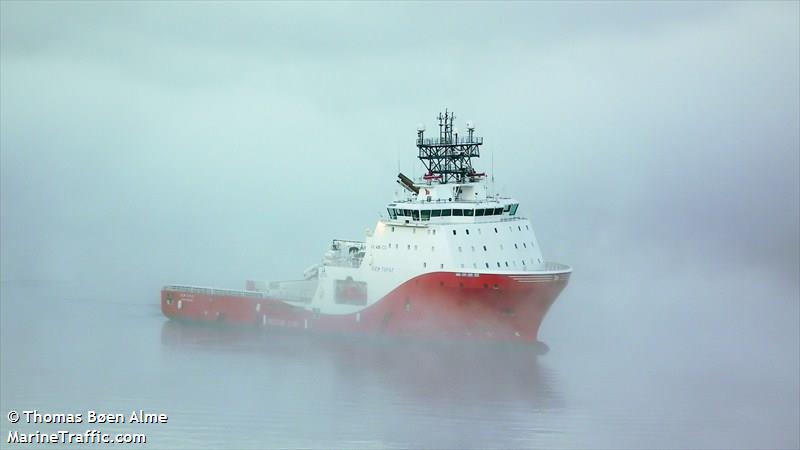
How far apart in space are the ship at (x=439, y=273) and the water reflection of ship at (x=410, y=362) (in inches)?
17.4

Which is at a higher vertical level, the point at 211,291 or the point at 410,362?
the point at 211,291

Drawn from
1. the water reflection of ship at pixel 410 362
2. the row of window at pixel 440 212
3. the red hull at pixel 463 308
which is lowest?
the water reflection of ship at pixel 410 362

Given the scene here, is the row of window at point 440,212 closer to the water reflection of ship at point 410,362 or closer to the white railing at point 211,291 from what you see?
the water reflection of ship at point 410,362

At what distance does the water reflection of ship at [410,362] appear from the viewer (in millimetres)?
31094

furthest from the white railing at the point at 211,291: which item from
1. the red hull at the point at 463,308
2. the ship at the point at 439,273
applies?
the red hull at the point at 463,308

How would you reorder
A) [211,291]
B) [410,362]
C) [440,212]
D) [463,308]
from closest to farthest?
[410,362] → [463,308] → [440,212] → [211,291]

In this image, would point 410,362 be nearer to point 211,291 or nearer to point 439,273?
point 439,273

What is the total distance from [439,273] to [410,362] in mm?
2540

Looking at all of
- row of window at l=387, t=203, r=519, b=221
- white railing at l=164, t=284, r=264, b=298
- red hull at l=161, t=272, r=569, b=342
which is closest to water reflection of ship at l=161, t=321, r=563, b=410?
red hull at l=161, t=272, r=569, b=342

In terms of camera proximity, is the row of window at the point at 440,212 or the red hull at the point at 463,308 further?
the row of window at the point at 440,212

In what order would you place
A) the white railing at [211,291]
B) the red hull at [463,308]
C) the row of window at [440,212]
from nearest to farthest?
the red hull at [463,308], the row of window at [440,212], the white railing at [211,291]

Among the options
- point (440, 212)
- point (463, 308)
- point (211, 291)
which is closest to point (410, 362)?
point (463, 308)

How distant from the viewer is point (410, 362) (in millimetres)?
Answer: 33969

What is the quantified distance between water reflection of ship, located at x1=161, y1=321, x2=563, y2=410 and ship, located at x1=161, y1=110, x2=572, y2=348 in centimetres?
44
